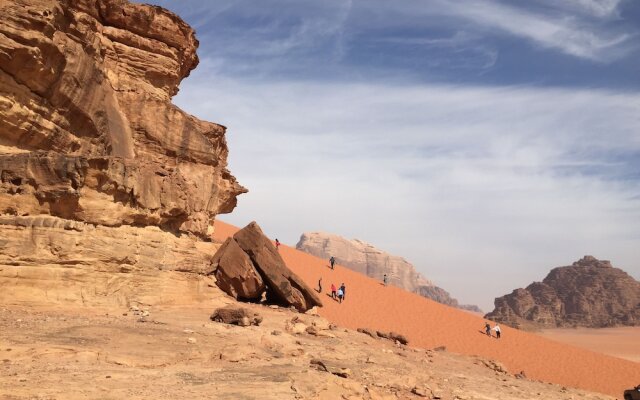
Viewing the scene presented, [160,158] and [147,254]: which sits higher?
[160,158]

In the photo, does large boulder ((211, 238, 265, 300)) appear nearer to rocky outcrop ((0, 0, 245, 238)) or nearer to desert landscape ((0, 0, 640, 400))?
desert landscape ((0, 0, 640, 400))

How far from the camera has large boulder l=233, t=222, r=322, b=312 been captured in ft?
49.2

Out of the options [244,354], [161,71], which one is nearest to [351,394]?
[244,354]

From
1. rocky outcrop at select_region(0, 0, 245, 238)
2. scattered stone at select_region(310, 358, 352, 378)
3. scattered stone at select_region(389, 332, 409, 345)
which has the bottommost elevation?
scattered stone at select_region(389, 332, 409, 345)

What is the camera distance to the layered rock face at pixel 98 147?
876 cm

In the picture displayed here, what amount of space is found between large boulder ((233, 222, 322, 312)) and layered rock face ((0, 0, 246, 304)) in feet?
3.71

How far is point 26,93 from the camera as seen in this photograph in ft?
30.8

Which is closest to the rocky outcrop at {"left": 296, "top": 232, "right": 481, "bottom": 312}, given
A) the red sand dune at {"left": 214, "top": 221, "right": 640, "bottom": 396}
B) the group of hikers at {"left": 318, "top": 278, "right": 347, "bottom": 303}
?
the red sand dune at {"left": 214, "top": 221, "right": 640, "bottom": 396}

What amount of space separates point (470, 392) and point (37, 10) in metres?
12.0

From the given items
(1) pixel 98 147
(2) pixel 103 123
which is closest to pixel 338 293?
(1) pixel 98 147

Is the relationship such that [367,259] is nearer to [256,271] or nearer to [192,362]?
[256,271]

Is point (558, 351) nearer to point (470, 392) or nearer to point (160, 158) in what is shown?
point (470, 392)

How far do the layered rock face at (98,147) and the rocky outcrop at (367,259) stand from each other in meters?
96.1

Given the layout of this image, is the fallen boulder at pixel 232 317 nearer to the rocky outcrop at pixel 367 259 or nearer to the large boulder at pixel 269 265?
the large boulder at pixel 269 265
